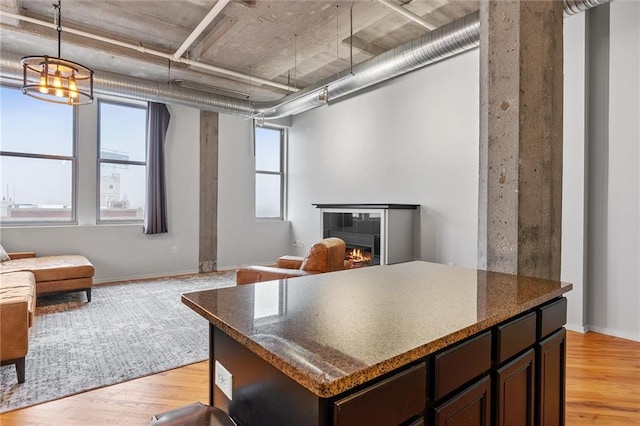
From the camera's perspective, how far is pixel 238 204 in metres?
6.83

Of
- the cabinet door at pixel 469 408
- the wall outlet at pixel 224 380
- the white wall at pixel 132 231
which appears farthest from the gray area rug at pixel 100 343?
the cabinet door at pixel 469 408

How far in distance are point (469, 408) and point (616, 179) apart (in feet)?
10.7

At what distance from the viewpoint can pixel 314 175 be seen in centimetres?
682

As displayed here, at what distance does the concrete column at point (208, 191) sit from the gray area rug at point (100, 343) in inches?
67.9

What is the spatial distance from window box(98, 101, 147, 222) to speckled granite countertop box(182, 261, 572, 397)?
525cm

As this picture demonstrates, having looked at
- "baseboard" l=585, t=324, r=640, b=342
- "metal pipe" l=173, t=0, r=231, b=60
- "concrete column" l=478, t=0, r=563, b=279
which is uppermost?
"metal pipe" l=173, t=0, r=231, b=60

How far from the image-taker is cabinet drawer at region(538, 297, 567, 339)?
1.36m

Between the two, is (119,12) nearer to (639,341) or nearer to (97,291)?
(97,291)

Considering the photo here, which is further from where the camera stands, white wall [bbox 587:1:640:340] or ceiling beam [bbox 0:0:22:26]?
ceiling beam [bbox 0:0:22:26]

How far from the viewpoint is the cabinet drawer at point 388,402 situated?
0.73 m

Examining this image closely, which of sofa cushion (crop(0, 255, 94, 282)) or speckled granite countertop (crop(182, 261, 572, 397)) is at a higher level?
speckled granite countertop (crop(182, 261, 572, 397))

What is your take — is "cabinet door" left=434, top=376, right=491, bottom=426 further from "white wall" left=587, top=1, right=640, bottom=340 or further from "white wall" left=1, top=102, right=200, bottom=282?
"white wall" left=1, top=102, right=200, bottom=282

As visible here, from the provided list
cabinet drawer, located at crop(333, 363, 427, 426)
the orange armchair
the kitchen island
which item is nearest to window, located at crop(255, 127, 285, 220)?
the orange armchair

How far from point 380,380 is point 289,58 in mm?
4941
